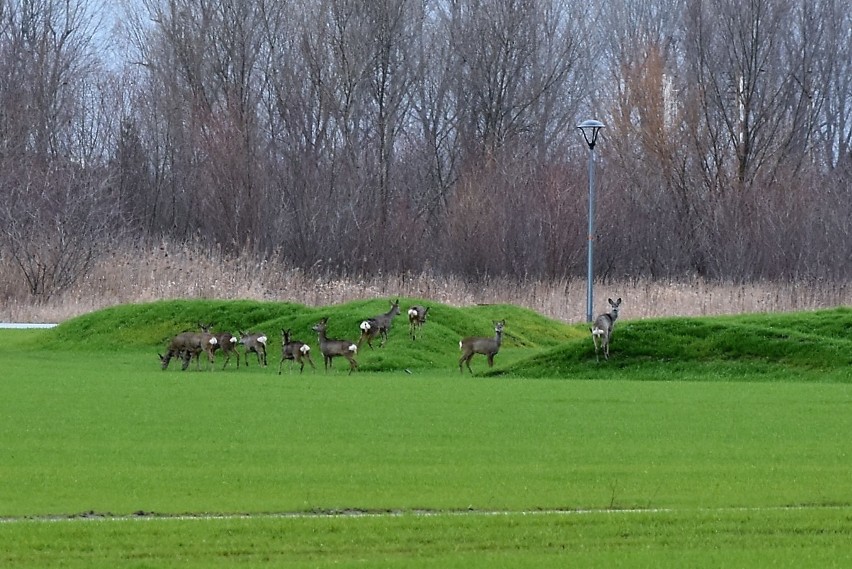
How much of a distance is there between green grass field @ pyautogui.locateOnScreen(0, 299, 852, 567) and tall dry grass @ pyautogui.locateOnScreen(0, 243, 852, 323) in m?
11.7

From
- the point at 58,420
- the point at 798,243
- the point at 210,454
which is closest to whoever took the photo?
the point at 210,454

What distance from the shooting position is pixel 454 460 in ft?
47.2

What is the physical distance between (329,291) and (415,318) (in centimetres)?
1325

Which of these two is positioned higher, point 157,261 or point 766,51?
point 766,51

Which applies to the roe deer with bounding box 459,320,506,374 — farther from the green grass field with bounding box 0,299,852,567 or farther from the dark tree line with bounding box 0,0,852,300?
the dark tree line with bounding box 0,0,852,300

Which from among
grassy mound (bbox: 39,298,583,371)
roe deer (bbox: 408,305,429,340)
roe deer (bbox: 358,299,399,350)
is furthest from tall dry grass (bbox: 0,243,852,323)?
roe deer (bbox: 358,299,399,350)

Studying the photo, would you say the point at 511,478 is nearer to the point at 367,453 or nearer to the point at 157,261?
the point at 367,453

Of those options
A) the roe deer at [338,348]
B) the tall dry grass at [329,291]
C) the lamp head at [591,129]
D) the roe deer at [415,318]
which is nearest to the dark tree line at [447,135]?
the tall dry grass at [329,291]

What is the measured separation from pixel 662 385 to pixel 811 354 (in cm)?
460

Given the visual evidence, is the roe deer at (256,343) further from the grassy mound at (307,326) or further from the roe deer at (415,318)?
the roe deer at (415,318)

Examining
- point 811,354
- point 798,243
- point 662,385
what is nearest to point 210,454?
point 662,385

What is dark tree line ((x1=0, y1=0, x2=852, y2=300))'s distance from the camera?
178ft

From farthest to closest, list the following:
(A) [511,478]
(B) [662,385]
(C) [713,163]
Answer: (C) [713,163] → (B) [662,385] → (A) [511,478]

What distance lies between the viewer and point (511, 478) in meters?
13.1
